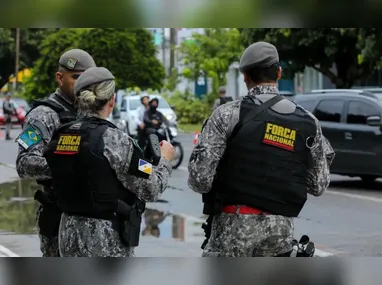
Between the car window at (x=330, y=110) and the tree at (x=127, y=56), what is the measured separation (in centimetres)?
1848

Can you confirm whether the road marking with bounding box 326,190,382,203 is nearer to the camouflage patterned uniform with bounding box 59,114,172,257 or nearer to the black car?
the black car

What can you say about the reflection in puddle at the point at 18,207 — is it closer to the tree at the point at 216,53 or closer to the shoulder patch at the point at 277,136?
the shoulder patch at the point at 277,136

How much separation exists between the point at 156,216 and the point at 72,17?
8.39 metres

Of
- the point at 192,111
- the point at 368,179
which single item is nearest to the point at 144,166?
the point at 368,179

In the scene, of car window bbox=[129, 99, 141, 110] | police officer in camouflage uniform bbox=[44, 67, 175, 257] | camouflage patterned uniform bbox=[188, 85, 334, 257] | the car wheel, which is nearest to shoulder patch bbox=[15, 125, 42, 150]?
police officer in camouflage uniform bbox=[44, 67, 175, 257]

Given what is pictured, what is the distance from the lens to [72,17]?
303 cm

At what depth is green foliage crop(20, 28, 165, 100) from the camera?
34469 millimetres

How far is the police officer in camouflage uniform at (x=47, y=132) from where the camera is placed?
170 inches

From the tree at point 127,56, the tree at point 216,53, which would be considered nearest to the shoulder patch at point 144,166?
the tree at point 127,56

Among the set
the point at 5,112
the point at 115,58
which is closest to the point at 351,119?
the point at 5,112

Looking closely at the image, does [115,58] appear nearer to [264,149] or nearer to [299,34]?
[299,34]

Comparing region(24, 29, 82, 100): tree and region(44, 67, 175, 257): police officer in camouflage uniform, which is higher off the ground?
region(24, 29, 82, 100): tree

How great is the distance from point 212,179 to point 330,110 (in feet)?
38.2

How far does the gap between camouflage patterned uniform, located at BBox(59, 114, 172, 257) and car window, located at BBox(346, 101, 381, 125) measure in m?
10.9
